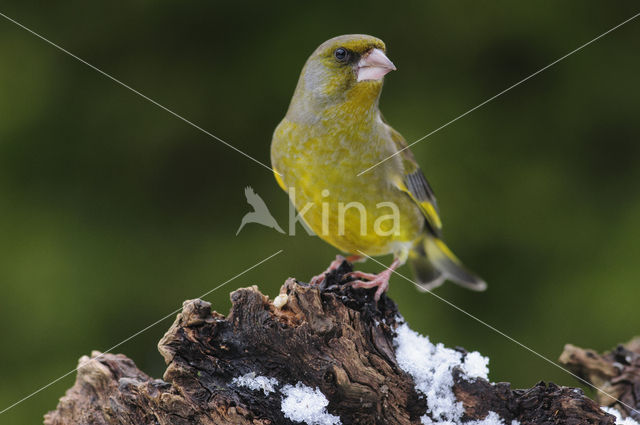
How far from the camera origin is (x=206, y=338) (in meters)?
1.47

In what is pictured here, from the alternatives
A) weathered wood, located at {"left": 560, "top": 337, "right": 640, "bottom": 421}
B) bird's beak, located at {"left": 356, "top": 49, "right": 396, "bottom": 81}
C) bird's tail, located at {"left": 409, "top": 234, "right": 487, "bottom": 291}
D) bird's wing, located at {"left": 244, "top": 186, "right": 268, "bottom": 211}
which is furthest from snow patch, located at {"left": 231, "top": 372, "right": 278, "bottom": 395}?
bird's wing, located at {"left": 244, "top": 186, "right": 268, "bottom": 211}

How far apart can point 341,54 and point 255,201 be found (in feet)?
3.18

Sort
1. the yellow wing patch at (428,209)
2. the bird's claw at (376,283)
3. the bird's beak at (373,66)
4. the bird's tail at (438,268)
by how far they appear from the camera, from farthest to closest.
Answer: the bird's tail at (438,268)
the yellow wing patch at (428,209)
the bird's beak at (373,66)
the bird's claw at (376,283)

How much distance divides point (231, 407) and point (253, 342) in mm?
143

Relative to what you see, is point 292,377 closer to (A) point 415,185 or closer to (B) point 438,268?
(A) point 415,185

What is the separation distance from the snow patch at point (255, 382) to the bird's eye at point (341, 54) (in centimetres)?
95

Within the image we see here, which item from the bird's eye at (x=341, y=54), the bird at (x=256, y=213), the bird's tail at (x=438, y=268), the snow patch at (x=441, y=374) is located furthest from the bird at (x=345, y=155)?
the bird at (x=256, y=213)

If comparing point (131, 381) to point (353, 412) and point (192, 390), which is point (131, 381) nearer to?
point (192, 390)

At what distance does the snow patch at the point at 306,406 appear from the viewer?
145cm

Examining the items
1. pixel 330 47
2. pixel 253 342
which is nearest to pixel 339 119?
pixel 330 47

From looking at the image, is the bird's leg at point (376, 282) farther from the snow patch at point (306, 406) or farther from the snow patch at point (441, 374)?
the snow patch at point (306, 406)

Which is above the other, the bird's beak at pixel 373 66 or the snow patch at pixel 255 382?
the bird's beak at pixel 373 66

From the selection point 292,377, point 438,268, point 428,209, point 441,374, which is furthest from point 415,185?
point 292,377

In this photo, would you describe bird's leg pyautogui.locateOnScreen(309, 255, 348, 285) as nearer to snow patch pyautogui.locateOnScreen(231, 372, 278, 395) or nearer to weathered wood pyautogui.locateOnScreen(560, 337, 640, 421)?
snow patch pyautogui.locateOnScreen(231, 372, 278, 395)
